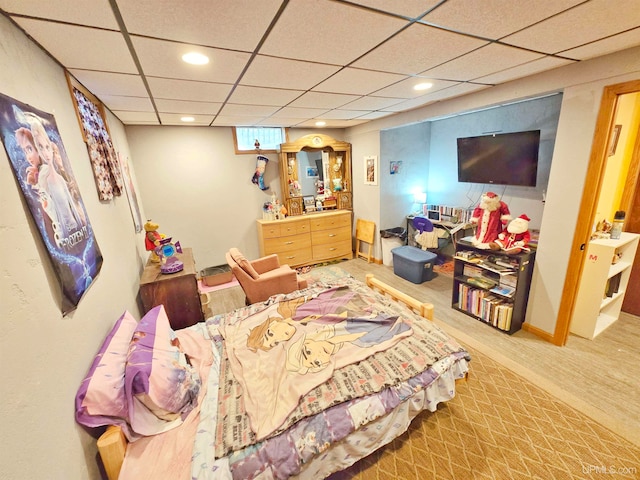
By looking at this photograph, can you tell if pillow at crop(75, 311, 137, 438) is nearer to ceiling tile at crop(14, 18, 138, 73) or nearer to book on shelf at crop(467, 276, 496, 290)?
ceiling tile at crop(14, 18, 138, 73)

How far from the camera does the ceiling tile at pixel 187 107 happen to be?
2.39 meters

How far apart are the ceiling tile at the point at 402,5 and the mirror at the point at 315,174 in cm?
322

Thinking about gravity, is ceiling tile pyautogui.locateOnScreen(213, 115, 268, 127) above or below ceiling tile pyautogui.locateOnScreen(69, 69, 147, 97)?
above

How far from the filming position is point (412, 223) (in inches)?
174

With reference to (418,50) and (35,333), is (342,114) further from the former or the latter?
(35,333)

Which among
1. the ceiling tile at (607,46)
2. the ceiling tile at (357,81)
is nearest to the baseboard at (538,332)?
the ceiling tile at (607,46)

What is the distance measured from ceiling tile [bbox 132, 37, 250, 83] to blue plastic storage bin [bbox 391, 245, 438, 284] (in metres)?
3.01

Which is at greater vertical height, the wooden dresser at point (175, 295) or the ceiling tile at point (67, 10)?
the ceiling tile at point (67, 10)

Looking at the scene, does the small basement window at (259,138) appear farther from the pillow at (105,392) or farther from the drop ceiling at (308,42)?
the pillow at (105,392)

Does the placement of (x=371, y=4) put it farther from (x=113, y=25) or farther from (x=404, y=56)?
(x=113, y=25)

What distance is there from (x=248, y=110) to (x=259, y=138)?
4.70 ft

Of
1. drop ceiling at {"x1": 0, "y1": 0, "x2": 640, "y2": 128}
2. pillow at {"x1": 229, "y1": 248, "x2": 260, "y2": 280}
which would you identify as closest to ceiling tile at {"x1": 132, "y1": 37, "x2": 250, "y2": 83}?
drop ceiling at {"x1": 0, "y1": 0, "x2": 640, "y2": 128}

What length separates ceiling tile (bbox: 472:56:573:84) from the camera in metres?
1.86

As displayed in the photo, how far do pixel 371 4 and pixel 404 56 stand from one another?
64cm
